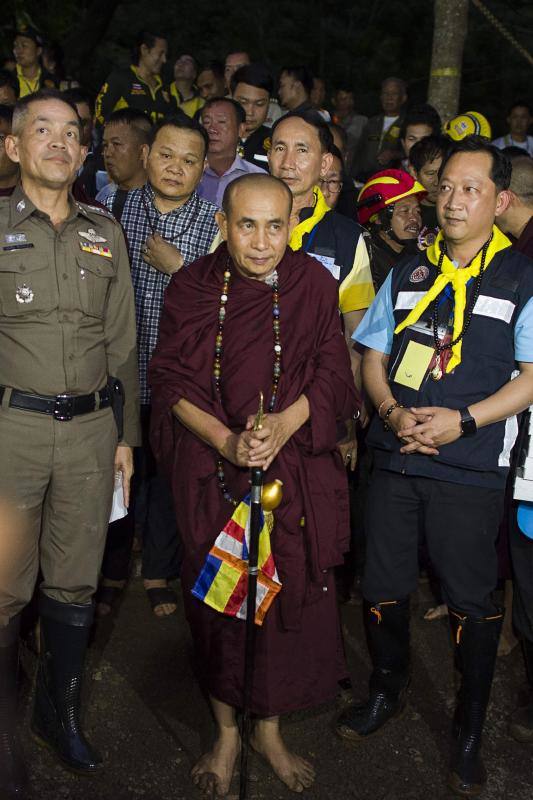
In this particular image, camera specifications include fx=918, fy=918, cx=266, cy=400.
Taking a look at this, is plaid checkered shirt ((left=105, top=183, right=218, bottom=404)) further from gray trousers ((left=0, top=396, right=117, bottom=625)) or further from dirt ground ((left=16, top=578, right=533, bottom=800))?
dirt ground ((left=16, top=578, right=533, bottom=800))

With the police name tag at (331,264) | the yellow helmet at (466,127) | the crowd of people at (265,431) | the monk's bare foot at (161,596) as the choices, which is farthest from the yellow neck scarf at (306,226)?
the yellow helmet at (466,127)

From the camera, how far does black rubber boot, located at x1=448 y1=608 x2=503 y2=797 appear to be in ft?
11.5

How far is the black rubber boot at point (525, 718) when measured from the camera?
3.79 meters

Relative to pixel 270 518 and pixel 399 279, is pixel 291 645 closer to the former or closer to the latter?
pixel 270 518

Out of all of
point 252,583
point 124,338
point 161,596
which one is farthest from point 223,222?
point 161,596

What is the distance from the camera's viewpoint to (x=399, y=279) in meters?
3.73

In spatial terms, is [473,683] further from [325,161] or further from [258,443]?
[325,161]

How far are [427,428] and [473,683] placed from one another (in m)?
1.03

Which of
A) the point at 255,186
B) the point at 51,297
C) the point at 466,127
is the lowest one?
the point at 51,297

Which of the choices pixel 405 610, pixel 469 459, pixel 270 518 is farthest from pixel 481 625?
pixel 270 518

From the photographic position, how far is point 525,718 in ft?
12.6

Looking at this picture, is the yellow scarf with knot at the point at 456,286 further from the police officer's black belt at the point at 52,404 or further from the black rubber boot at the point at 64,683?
the black rubber boot at the point at 64,683

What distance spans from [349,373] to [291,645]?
3.46 ft

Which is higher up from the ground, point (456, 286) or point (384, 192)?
point (384, 192)
